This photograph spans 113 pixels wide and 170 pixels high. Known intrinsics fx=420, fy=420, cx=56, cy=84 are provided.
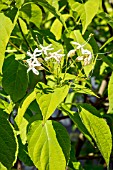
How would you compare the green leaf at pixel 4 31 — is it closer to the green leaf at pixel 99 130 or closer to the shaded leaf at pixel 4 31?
the shaded leaf at pixel 4 31

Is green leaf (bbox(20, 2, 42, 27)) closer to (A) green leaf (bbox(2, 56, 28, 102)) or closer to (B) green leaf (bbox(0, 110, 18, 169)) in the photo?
(A) green leaf (bbox(2, 56, 28, 102))

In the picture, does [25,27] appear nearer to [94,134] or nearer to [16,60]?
[16,60]

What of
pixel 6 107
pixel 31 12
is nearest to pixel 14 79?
pixel 6 107

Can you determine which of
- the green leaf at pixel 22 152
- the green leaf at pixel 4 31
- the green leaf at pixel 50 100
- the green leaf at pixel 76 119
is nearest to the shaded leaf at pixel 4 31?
the green leaf at pixel 4 31

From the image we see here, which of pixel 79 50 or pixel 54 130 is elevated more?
pixel 79 50

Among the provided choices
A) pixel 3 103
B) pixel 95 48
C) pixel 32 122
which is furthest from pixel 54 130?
pixel 95 48
